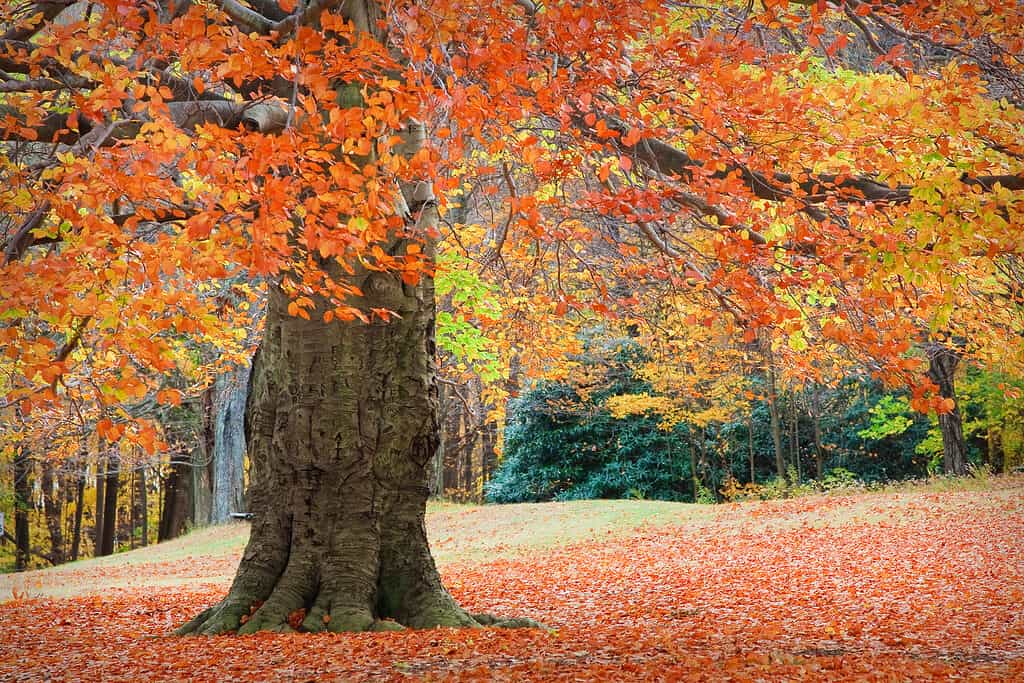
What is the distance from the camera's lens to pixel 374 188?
555 centimetres

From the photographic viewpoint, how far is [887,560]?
35.0 ft

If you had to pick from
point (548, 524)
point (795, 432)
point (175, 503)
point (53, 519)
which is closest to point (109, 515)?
point (175, 503)

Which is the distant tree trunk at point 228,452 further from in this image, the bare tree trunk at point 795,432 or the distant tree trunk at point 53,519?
the bare tree trunk at point 795,432

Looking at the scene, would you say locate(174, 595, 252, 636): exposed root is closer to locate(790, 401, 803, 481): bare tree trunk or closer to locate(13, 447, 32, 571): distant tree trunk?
locate(790, 401, 803, 481): bare tree trunk

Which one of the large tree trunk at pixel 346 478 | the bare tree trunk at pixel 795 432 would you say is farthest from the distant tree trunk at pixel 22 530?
the large tree trunk at pixel 346 478

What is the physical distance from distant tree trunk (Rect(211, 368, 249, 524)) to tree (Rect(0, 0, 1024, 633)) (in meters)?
13.8

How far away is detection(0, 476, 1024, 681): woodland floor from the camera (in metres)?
4.87

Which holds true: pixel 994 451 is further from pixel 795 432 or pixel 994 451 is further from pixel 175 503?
pixel 175 503

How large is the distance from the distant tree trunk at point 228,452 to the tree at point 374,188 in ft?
45.3

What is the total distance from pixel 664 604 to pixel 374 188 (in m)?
4.85

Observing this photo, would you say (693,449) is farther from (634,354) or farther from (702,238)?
(702,238)

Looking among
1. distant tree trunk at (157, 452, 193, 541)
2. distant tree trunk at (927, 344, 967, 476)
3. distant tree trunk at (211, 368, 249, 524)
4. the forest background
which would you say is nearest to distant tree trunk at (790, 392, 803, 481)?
distant tree trunk at (927, 344, 967, 476)

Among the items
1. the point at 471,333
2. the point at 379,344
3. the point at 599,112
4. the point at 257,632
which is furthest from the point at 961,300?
the point at 257,632

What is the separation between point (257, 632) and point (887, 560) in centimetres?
786
